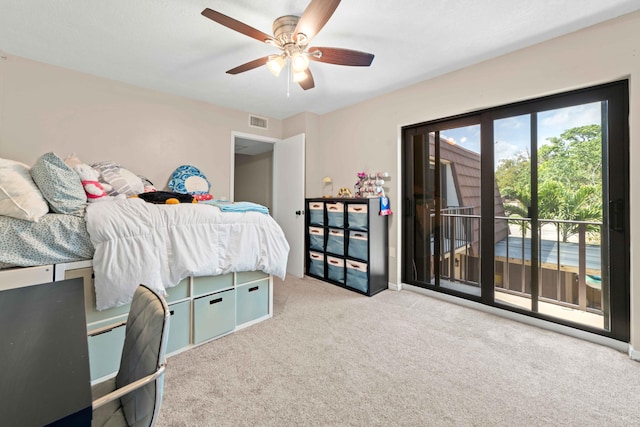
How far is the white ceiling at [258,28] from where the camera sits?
72.2 inches

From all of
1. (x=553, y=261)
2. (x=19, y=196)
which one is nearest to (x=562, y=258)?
(x=553, y=261)

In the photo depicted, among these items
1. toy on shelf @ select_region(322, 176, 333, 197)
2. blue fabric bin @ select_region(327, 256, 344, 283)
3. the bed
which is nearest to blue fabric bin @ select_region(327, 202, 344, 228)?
blue fabric bin @ select_region(327, 256, 344, 283)

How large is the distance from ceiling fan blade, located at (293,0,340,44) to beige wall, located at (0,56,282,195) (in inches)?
93.5

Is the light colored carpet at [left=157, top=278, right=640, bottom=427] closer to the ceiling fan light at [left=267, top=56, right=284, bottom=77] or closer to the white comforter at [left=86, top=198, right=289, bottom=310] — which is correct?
the white comforter at [left=86, top=198, right=289, bottom=310]

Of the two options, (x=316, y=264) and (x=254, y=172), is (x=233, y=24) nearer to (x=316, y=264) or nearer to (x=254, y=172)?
(x=316, y=264)

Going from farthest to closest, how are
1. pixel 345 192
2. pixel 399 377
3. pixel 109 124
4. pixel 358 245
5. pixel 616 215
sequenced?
pixel 345 192 → pixel 358 245 → pixel 109 124 → pixel 616 215 → pixel 399 377

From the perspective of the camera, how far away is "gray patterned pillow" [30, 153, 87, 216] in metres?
1.55

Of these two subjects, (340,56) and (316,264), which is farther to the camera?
(316,264)

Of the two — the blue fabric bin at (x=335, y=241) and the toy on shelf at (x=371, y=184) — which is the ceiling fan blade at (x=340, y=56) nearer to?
the toy on shelf at (x=371, y=184)

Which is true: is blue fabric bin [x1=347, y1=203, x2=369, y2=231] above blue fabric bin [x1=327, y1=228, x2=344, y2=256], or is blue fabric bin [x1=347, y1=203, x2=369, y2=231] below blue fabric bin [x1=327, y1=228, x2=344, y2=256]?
above

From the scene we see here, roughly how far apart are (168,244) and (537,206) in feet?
10.3

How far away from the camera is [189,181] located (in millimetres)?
3373

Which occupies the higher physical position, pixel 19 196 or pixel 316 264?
pixel 19 196

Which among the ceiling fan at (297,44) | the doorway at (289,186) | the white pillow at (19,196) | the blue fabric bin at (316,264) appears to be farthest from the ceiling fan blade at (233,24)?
the blue fabric bin at (316,264)
